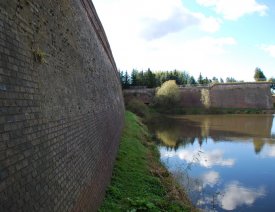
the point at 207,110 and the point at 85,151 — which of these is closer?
the point at 85,151

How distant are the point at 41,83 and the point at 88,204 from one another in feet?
9.01

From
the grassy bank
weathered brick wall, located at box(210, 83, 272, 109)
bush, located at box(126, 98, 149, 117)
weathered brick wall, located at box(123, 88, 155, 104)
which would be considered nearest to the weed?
the grassy bank

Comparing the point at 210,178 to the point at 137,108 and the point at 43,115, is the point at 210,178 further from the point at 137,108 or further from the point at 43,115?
the point at 137,108

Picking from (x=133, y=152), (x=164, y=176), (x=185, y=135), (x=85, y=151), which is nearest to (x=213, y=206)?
(x=164, y=176)

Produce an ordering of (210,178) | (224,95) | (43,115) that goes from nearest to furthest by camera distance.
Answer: (43,115), (210,178), (224,95)

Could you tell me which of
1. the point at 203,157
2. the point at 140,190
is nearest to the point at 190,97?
the point at 203,157

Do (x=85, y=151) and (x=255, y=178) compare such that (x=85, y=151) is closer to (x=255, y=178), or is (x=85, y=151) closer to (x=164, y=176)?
(x=164, y=176)

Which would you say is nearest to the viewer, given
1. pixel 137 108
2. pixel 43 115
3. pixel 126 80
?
pixel 43 115

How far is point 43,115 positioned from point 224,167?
15193 millimetres

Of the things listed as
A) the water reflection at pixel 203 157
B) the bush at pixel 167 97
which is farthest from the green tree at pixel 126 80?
the water reflection at pixel 203 157

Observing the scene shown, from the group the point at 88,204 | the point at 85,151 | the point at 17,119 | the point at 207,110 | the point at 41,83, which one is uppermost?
the point at 41,83

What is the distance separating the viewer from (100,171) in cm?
810

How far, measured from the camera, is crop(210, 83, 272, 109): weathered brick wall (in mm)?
65562

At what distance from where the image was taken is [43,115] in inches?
168
